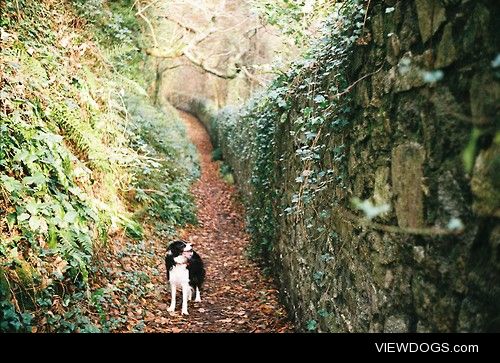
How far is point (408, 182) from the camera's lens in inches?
109

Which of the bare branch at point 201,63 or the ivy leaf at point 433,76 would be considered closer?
the ivy leaf at point 433,76

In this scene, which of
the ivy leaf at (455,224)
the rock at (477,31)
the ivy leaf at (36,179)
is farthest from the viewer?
the ivy leaf at (36,179)

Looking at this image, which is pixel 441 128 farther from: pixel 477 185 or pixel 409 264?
pixel 409 264

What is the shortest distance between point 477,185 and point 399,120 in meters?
1.00

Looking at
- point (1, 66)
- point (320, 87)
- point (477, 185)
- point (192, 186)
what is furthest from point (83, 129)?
point (192, 186)

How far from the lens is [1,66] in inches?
200

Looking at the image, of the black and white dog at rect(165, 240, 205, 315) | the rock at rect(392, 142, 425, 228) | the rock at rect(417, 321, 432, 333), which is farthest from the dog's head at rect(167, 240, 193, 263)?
the rock at rect(417, 321, 432, 333)

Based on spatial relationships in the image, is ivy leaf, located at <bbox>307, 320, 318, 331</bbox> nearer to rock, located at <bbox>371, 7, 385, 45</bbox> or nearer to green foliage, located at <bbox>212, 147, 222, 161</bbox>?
rock, located at <bbox>371, 7, 385, 45</bbox>

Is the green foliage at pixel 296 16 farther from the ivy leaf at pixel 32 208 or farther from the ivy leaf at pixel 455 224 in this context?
the ivy leaf at pixel 32 208

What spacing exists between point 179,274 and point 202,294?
3.39 feet

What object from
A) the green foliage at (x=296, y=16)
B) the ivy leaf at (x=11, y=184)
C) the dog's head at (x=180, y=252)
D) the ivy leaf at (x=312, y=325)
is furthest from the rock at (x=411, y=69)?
the dog's head at (x=180, y=252)

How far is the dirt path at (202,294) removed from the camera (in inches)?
217

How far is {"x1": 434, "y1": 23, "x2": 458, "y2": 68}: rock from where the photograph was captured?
234cm

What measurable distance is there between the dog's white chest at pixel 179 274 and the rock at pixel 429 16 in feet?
15.4
